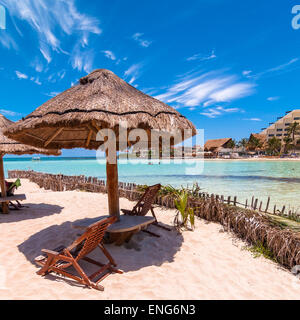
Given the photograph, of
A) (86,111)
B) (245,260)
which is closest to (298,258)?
(245,260)

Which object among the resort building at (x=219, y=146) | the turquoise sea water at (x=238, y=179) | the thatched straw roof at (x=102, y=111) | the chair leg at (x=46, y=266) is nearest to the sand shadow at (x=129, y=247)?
the chair leg at (x=46, y=266)

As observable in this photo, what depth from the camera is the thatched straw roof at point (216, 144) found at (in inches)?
2344

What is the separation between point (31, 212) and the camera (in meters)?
5.31

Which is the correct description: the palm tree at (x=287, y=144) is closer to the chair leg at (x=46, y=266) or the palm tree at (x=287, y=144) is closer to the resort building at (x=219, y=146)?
the resort building at (x=219, y=146)

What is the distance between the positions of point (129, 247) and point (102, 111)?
2.20m

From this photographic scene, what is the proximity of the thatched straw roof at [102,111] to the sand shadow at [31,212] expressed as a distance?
8.11 feet

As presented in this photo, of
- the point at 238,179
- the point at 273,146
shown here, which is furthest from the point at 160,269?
the point at 273,146

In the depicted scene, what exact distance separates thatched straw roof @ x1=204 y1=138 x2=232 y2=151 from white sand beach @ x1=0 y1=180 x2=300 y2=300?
59.3 meters

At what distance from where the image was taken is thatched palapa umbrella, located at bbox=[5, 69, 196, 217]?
2.64m

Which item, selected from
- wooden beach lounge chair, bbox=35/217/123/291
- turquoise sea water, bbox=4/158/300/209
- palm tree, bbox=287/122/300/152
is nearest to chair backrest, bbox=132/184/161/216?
wooden beach lounge chair, bbox=35/217/123/291

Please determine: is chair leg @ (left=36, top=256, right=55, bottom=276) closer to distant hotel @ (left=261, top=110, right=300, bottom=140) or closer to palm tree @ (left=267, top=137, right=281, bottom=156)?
palm tree @ (left=267, top=137, right=281, bottom=156)

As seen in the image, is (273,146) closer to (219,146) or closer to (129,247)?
(219,146)

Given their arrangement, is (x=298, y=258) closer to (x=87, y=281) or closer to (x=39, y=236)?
(x=87, y=281)

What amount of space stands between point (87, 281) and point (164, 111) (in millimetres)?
2551
